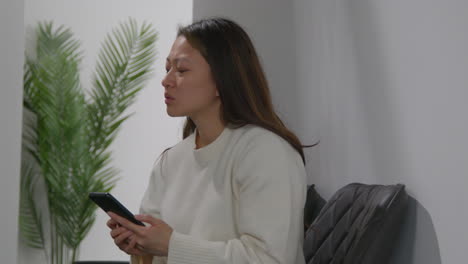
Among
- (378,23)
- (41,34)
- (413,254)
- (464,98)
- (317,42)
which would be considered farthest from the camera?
(41,34)

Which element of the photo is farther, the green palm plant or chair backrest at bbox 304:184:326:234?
the green palm plant

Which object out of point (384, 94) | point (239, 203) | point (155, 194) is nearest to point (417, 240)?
point (384, 94)

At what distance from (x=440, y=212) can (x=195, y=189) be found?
715mm

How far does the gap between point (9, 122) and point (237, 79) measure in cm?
191

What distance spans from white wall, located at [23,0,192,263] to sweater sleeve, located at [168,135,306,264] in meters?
2.82

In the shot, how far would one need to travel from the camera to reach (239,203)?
161 cm

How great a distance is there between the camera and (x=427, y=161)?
70.2 inches

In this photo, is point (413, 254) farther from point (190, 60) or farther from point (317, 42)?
point (317, 42)

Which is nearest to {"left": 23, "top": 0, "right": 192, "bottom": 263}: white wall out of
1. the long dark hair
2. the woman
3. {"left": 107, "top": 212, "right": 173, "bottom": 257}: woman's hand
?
the woman

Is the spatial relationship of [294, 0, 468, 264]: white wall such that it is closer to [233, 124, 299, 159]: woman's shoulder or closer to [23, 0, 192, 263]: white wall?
[233, 124, 299, 159]: woman's shoulder

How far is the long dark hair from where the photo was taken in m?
1.70

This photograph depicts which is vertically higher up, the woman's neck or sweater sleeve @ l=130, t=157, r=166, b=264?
the woman's neck

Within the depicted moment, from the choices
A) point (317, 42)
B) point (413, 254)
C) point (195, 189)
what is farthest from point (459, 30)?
point (317, 42)

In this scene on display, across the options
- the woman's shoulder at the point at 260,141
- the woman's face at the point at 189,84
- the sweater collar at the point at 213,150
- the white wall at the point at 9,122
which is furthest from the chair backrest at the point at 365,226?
the white wall at the point at 9,122
